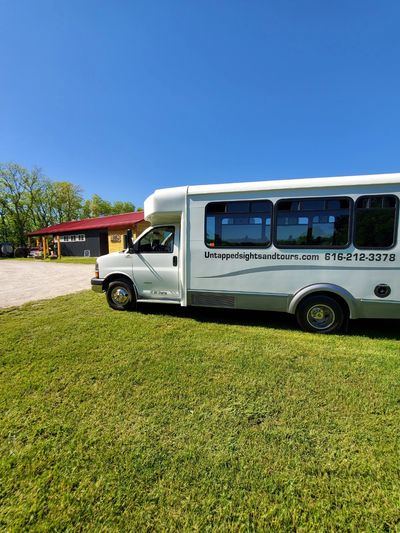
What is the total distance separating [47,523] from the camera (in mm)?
1480

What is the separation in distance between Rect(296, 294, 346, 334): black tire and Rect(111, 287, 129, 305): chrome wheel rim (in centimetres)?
398

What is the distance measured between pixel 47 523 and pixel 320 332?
14.6ft

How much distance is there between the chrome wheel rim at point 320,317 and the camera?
14.4 ft

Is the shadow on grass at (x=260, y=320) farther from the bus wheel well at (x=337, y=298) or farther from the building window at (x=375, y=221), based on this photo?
the building window at (x=375, y=221)

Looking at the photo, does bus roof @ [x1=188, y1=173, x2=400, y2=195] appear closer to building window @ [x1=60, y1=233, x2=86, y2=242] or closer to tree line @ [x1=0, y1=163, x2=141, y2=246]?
building window @ [x1=60, y1=233, x2=86, y2=242]

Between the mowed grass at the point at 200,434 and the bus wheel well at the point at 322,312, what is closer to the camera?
the mowed grass at the point at 200,434

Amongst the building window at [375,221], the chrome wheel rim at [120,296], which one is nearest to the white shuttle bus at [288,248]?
the building window at [375,221]

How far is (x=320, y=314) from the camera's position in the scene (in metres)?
4.45

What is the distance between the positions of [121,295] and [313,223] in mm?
4624

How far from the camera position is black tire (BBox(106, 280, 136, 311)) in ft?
18.6

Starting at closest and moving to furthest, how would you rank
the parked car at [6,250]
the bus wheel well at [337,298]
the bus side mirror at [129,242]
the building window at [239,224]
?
the bus wheel well at [337,298] → the building window at [239,224] → the bus side mirror at [129,242] → the parked car at [6,250]

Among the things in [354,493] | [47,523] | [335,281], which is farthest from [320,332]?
[47,523]

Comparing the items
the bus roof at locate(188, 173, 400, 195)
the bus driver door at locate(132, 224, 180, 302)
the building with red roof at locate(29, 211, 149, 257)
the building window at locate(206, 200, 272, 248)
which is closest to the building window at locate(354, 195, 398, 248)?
the bus roof at locate(188, 173, 400, 195)

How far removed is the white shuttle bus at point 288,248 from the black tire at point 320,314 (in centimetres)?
2
